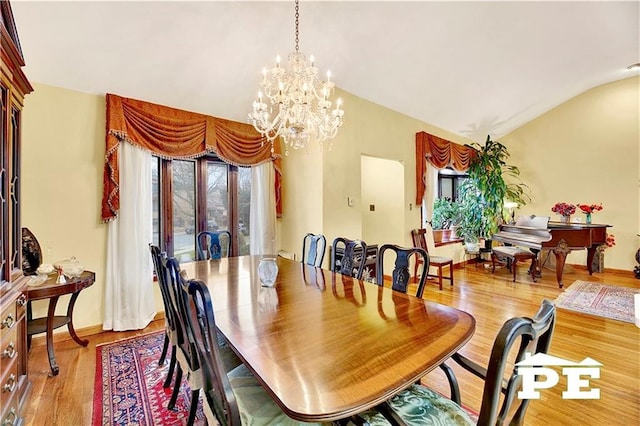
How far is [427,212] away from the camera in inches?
209

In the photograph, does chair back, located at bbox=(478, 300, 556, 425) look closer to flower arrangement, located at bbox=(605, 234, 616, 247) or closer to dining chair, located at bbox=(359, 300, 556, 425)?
dining chair, located at bbox=(359, 300, 556, 425)

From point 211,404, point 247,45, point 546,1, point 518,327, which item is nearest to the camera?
point 518,327

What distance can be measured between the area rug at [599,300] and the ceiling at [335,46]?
322 cm

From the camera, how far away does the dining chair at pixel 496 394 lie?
761 millimetres

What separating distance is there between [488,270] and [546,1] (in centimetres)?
421

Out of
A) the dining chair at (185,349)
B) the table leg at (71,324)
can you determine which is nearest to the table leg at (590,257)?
the dining chair at (185,349)


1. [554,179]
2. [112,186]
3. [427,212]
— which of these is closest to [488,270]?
[427,212]

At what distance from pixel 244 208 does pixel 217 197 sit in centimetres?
42

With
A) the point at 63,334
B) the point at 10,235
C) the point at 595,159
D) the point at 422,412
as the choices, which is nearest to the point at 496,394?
the point at 422,412

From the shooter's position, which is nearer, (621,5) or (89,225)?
(89,225)

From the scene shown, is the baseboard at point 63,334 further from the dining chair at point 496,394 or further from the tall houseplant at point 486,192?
the tall houseplant at point 486,192

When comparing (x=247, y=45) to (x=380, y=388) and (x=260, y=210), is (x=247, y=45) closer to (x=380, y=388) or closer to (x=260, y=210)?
(x=260, y=210)

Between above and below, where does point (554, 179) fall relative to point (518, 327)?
above

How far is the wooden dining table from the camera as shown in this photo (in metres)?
0.89
